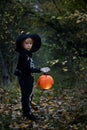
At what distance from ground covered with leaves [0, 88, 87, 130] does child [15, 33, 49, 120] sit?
0.32 metres

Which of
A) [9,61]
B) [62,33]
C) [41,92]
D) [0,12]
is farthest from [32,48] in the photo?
[9,61]

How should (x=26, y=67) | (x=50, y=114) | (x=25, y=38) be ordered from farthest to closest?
(x=50, y=114), (x=25, y=38), (x=26, y=67)

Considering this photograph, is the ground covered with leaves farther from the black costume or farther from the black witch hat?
the black witch hat

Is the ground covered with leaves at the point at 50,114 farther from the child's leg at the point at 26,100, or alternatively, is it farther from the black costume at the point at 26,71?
the black costume at the point at 26,71

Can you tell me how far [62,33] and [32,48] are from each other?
3175mm

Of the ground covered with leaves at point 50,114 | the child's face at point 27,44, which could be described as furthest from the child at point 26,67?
the ground covered with leaves at point 50,114

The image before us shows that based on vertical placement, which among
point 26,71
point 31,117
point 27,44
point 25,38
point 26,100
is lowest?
point 31,117

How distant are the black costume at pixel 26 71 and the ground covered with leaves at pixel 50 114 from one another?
0.37 m

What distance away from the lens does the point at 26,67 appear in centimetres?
759

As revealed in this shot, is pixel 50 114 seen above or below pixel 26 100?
below

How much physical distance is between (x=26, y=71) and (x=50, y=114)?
49.8 inches


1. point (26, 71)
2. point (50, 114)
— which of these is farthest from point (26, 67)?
point (50, 114)

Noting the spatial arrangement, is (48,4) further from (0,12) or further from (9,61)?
(9,61)

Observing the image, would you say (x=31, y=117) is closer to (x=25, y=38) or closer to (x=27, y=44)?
(x=27, y=44)
